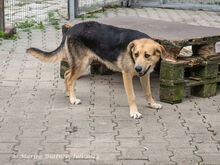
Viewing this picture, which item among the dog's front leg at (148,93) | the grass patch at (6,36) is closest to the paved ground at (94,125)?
the dog's front leg at (148,93)

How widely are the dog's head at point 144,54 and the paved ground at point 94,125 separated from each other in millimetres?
716

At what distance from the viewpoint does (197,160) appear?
16.5ft

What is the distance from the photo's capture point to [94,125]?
5984mm

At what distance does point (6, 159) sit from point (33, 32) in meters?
6.22

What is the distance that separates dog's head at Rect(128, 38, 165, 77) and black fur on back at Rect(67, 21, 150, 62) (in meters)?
0.26

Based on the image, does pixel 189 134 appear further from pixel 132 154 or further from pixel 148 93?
pixel 148 93

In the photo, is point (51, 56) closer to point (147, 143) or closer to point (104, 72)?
point (104, 72)

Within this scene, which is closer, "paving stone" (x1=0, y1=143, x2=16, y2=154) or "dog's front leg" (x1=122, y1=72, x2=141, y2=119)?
"paving stone" (x1=0, y1=143, x2=16, y2=154)

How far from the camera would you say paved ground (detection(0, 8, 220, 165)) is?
5.10m

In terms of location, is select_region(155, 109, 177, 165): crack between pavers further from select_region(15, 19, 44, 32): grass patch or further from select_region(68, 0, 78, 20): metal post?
select_region(68, 0, 78, 20): metal post

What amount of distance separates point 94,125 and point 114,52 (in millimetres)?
1030

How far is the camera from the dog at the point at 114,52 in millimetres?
5953

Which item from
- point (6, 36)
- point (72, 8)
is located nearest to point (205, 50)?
point (6, 36)

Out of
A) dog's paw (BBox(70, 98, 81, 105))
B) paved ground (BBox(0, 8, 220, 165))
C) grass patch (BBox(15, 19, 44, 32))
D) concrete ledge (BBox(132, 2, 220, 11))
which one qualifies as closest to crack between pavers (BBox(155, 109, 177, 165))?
paved ground (BBox(0, 8, 220, 165))
